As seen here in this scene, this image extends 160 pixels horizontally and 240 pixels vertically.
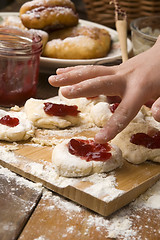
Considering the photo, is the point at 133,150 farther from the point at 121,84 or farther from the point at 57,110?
the point at 57,110

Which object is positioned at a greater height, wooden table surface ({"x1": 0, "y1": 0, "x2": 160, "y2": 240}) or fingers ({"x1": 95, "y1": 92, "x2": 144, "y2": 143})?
fingers ({"x1": 95, "y1": 92, "x2": 144, "y2": 143})

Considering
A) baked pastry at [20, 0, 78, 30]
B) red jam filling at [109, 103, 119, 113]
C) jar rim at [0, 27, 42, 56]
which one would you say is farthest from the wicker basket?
red jam filling at [109, 103, 119, 113]

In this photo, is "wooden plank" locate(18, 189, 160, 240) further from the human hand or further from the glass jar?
the glass jar

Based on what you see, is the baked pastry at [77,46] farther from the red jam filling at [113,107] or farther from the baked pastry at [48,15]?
the red jam filling at [113,107]

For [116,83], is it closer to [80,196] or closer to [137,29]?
[80,196]

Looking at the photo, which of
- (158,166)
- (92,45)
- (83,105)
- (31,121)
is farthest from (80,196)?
(92,45)

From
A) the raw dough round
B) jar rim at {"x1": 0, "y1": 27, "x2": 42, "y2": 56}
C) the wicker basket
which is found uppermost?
jar rim at {"x1": 0, "y1": 27, "x2": 42, "y2": 56}

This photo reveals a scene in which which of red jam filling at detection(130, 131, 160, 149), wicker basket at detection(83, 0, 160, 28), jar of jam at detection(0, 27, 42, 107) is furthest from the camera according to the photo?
wicker basket at detection(83, 0, 160, 28)
